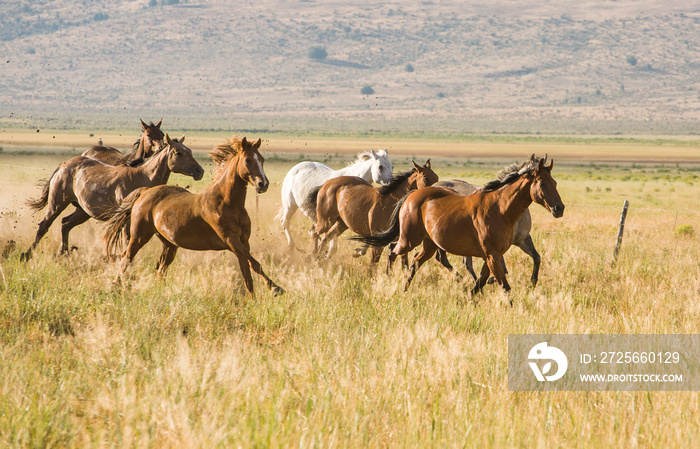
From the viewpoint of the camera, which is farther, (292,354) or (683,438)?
(292,354)

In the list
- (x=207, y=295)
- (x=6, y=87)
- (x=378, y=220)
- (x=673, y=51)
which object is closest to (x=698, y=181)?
(x=378, y=220)

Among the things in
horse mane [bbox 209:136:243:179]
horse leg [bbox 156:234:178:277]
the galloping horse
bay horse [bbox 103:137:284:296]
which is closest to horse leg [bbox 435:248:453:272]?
the galloping horse

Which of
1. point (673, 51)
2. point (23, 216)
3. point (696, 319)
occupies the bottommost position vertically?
point (23, 216)

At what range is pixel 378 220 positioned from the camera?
10.7 m

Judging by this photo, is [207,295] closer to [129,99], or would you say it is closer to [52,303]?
[52,303]

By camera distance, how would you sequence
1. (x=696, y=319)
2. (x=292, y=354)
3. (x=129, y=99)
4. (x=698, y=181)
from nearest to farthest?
(x=292, y=354) < (x=696, y=319) < (x=698, y=181) < (x=129, y=99)

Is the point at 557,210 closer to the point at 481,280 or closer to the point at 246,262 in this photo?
the point at 481,280

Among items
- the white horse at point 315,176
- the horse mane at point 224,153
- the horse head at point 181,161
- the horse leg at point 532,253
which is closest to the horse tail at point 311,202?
the white horse at point 315,176

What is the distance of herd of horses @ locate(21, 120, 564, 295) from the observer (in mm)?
7977

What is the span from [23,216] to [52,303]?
9052mm

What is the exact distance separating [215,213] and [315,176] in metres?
6.12

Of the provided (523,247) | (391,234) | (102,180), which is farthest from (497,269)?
(102,180)

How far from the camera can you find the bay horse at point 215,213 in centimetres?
788

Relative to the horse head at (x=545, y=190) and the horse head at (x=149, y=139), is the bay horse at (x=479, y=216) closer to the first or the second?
the horse head at (x=545, y=190)
